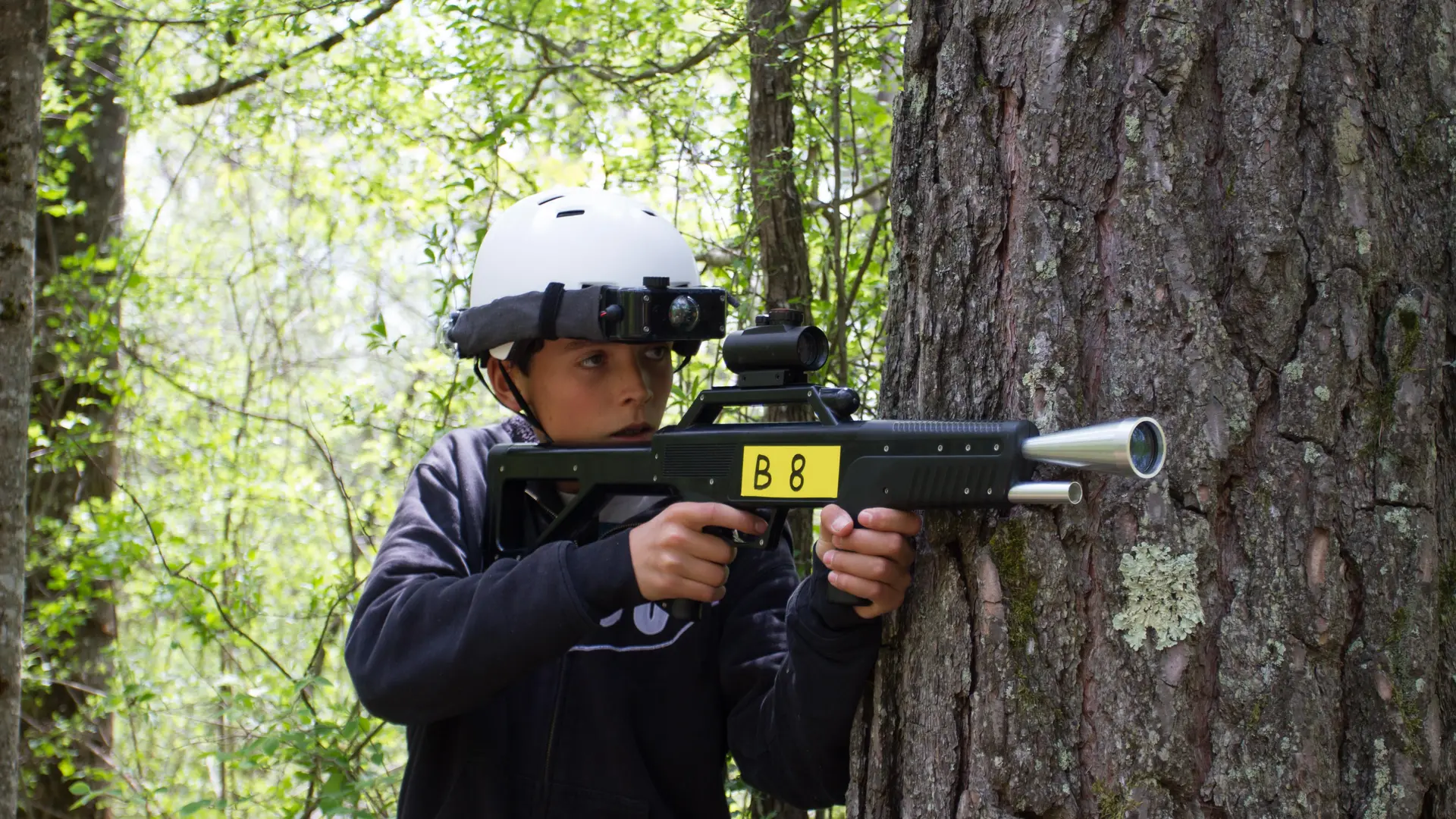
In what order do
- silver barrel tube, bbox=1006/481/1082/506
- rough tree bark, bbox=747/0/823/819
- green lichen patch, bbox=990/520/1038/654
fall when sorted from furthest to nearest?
rough tree bark, bbox=747/0/823/819
green lichen patch, bbox=990/520/1038/654
silver barrel tube, bbox=1006/481/1082/506

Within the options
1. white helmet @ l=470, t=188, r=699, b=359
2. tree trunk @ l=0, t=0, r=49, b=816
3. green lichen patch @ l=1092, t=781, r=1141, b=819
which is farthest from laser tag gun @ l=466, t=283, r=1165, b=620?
tree trunk @ l=0, t=0, r=49, b=816

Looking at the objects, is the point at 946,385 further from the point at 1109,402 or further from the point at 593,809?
the point at 593,809

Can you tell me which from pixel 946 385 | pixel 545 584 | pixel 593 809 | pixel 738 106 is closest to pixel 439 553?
pixel 545 584

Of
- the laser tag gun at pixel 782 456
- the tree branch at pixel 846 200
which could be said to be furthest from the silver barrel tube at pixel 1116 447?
the tree branch at pixel 846 200

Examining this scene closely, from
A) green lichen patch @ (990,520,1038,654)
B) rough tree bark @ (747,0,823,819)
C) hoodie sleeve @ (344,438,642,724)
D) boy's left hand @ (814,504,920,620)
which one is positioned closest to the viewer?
green lichen patch @ (990,520,1038,654)

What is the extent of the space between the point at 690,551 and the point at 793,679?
1.08 ft

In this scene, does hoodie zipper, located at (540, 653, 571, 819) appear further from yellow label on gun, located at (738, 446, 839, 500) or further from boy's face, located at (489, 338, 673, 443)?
yellow label on gun, located at (738, 446, 839, 500)

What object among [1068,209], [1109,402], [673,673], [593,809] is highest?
[1068,209]

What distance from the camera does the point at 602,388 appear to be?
8.79 feet

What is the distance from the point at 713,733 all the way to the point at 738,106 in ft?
9.44

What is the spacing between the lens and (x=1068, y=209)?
5.82 feet

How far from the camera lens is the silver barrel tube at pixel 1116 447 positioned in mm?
1495

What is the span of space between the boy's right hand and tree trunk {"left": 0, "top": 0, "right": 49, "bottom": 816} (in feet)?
9.56

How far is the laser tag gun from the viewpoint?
1.66 meters
